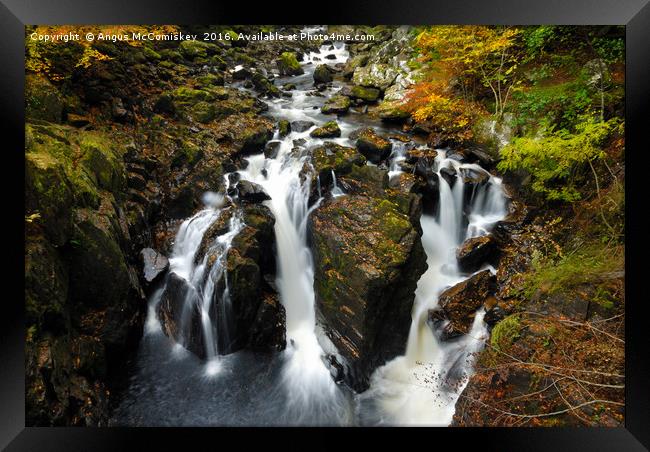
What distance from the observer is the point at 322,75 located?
9.29 m

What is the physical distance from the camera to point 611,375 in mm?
2666

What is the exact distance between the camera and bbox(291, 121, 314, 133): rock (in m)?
7.20

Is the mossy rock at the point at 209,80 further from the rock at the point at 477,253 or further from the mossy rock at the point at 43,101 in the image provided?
the rock at the point at 477,253

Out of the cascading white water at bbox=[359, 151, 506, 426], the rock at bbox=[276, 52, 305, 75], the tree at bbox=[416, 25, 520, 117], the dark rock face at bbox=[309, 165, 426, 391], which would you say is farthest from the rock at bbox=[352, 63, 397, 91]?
the dark rock face at bbox=[309, 165, 426, 391]

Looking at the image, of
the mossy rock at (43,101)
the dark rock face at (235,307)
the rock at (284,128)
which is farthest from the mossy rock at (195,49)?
the dark rock face at (235,307)

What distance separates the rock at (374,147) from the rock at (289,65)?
3.32m

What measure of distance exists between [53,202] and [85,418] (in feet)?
7.12

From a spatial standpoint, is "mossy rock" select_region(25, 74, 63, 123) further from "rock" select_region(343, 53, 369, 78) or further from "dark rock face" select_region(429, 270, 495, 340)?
"rock" select_region(343, 53, 369, 78)

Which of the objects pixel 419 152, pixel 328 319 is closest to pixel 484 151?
pixel 419 152

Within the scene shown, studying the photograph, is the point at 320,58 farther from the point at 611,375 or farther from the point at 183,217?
the point at 611,375

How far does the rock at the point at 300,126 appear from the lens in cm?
720

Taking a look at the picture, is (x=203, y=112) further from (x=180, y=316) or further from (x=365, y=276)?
(x=365, y=276)

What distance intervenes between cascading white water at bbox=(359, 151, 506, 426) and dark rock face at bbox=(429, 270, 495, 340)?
0.34 ft

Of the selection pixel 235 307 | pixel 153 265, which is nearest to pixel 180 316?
pixel 235 307
